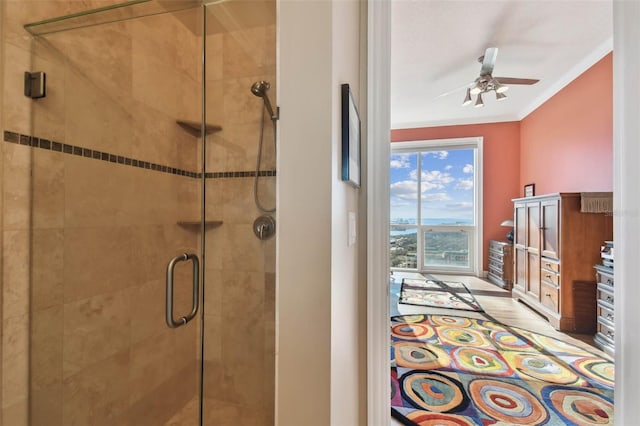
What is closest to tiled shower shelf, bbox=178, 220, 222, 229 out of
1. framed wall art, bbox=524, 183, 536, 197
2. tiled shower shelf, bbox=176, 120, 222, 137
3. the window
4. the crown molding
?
tiled shower shelf, bbox=176, 120, 222, 137

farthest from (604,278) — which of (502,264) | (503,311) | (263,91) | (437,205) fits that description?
(263,91)

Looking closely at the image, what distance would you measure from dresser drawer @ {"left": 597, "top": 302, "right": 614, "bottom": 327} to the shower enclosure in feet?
9.75

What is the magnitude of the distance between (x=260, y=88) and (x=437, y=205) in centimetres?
494

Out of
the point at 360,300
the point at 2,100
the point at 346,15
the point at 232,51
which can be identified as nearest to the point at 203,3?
the point at 232,51

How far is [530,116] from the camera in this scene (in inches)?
176

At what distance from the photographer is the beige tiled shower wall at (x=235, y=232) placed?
3.93 ft

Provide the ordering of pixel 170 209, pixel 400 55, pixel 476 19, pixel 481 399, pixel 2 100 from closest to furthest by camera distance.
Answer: pixel 2 100 < pixel 170 209 < pixel 481 399 < pixel 476 19 < pixel 400 55

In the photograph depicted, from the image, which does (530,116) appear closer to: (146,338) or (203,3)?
(203,3)

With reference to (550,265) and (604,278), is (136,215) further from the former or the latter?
(550,265)

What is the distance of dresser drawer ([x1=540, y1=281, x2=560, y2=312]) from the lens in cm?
288

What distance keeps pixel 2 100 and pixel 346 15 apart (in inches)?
46.4

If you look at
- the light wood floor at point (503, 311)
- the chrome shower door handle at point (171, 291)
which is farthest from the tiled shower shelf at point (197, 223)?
the light wood floor at point (503, 311)

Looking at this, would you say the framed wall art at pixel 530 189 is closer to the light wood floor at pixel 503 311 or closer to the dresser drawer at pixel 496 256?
the dresser drawer at pixel 496 256

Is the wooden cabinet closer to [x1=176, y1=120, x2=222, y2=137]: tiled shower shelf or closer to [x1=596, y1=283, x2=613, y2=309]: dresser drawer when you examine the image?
[x1=596, y1=283, x2=613, y2=309]: dresser drawer
